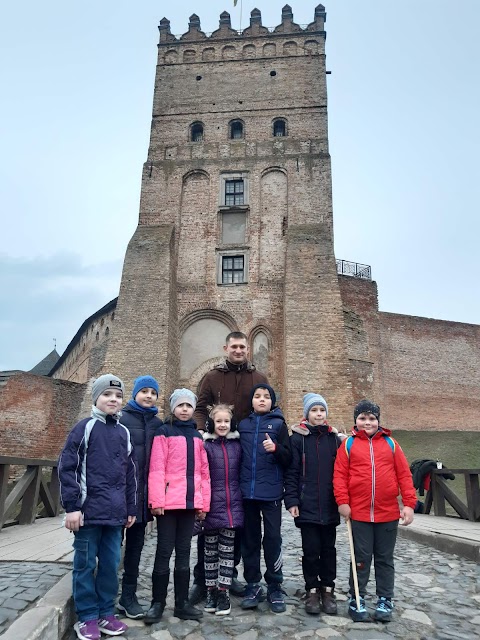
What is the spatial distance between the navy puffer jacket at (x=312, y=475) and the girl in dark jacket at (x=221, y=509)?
422 mm

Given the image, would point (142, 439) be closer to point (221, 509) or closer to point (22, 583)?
point (221, 509)

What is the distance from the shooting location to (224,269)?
57.6 feet

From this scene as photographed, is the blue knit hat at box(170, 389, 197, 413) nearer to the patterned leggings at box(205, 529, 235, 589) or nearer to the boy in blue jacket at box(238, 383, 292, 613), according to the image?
the boy in blue jacket at box(238, 383, 292, 613)

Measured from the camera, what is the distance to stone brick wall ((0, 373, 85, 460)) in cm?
1891

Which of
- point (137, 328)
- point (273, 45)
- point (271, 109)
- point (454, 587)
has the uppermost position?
point (273, 45)

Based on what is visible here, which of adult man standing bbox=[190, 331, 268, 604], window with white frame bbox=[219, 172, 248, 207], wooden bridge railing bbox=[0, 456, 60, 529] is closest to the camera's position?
adult man standing bbox=[190, 331, 268, 604]

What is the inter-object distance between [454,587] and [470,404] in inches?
925

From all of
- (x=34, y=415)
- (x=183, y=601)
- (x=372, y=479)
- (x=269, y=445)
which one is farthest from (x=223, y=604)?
(x=34, y=415)

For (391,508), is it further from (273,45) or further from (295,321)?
(273,45)

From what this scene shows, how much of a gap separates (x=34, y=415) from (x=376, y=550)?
18023mm

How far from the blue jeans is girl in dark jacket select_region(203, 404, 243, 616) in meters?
0.76

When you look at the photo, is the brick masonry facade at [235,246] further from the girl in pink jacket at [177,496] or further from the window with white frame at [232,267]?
the girl in pink jacket at [177,496]

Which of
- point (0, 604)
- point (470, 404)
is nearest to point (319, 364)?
point (0, 604)

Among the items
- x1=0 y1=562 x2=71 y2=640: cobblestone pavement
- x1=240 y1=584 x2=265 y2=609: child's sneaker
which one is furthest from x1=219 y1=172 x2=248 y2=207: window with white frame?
x1=240 y1=584 x2=265 y2=609: child's sneaker
